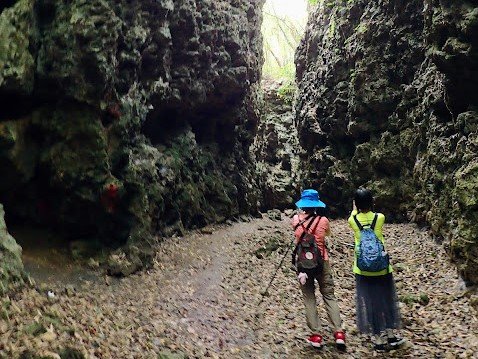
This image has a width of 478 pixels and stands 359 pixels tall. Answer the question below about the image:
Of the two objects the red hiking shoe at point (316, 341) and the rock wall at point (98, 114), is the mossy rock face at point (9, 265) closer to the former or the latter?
the rock wall at point (98, 114)

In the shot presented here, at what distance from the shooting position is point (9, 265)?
5.12 m

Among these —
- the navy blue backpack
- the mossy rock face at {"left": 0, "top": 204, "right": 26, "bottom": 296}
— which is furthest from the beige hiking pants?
the mossy rock face at {"left": 0, "top": 204, "right": 26, "bottom": 296}

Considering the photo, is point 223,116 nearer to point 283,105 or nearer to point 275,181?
point 275,181

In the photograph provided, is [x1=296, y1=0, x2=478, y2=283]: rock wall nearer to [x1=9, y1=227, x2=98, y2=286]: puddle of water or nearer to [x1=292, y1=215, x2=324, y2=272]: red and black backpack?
[x1=292, y1=215, x2=324, y2=272]: red and black backpack

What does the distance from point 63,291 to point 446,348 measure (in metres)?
6.16

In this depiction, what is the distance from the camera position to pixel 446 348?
232 inches

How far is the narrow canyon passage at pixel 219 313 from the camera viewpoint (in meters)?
4.65

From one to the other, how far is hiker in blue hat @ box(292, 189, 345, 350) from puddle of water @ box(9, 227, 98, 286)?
4626 mm

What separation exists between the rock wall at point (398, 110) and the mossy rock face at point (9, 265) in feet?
24.6

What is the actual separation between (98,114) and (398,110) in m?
11.4

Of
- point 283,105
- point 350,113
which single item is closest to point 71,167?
point 350,113

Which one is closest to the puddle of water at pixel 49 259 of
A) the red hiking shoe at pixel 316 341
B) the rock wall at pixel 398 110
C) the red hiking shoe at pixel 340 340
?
the red hiking shoe at pixel 316 341

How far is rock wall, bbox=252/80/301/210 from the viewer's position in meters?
24.9

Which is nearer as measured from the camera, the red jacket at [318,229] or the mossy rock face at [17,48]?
the red jacket at [318,229]
